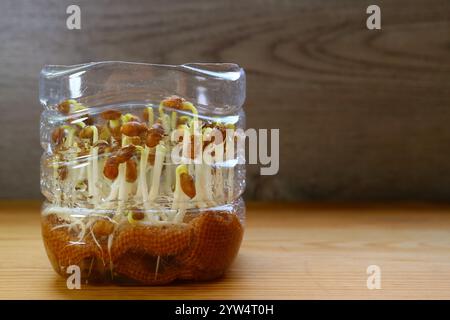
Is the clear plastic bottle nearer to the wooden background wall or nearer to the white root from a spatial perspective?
the white root

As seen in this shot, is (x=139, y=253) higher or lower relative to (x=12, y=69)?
lower

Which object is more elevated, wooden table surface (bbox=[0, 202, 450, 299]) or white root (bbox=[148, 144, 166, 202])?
white root (bbox=[148, 144, 166, 202])

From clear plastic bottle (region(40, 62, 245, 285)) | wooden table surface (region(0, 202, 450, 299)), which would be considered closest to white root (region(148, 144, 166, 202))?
clear plastic bottle (region(40, 62, 245, 285))

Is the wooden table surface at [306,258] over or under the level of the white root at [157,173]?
under

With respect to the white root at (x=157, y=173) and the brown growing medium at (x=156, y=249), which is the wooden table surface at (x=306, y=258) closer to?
the brown growing medium at (x=156, y=249)

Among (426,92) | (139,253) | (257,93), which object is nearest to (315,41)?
(257,93)

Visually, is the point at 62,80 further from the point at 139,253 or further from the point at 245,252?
the point at 245,252

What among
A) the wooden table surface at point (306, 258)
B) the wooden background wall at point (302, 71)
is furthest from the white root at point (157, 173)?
the wooden background wall at point (302, 71)
